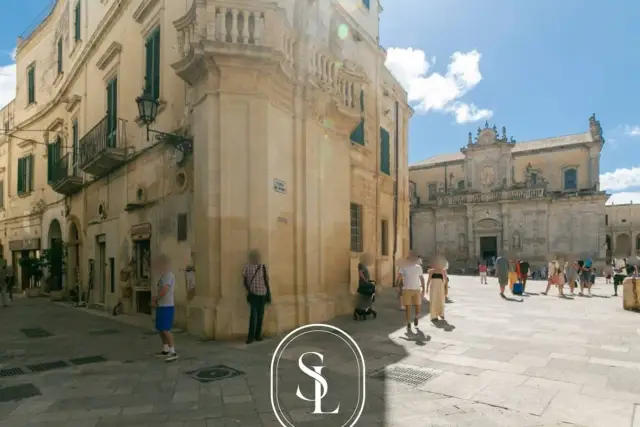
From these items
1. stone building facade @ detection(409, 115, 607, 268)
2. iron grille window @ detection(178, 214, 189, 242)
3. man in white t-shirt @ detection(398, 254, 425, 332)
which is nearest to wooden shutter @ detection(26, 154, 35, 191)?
iron grille window @ detection(178, 214, 189, 242)

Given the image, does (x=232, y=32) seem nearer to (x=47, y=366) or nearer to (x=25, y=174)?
(x=47, y=366)

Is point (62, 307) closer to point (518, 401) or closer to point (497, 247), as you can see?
point (518, 401)

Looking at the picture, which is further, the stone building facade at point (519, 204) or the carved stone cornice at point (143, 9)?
the stone building facade at point (519, 204)

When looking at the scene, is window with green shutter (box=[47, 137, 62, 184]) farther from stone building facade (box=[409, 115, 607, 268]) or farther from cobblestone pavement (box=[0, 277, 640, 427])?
stone building facade (box=[409, 115, 607, 268])

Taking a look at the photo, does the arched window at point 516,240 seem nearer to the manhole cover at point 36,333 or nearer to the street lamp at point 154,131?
the street lamp at point 154,131

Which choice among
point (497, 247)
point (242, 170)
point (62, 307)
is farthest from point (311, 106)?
point (497, 247)

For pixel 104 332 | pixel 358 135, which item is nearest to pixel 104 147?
pixel 104 332

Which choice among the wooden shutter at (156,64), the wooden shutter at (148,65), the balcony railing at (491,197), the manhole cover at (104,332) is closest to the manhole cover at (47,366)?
the manhole cover at (104,332)

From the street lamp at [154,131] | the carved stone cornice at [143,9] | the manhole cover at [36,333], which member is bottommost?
the manhole cover at [36,333]

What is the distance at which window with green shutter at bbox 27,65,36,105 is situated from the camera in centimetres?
2247

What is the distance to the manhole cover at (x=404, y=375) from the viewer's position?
5.43m

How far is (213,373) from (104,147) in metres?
9.29

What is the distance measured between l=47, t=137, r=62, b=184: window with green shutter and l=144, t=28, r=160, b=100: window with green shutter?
9930 millimetres

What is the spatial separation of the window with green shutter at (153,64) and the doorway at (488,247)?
39.0 meters
